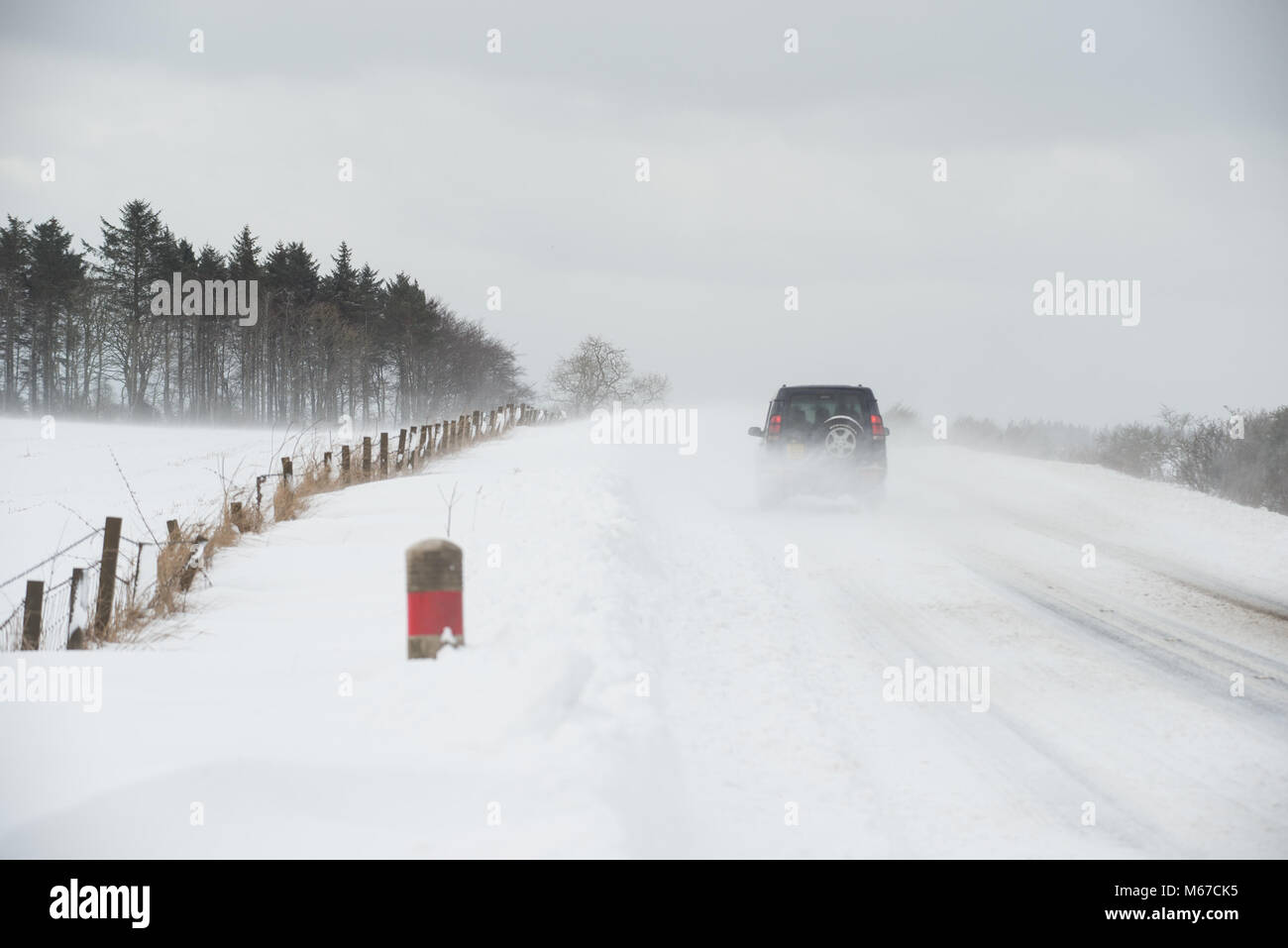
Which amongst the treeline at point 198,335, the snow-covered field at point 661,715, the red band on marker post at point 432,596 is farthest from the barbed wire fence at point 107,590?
the treeline at point 198,335

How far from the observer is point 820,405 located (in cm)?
1506

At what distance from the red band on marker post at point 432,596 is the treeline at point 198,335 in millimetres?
59960

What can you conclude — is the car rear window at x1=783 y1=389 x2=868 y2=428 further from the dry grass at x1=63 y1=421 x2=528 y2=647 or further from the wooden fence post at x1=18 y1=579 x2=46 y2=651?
the wooden fence post at x1=18 y1=579 x2=46 y2=651

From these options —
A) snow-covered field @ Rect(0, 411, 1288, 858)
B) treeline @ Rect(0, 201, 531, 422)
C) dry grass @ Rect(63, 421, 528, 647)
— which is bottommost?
snow-covered field @ Rect(0, 411, 1288, 858)

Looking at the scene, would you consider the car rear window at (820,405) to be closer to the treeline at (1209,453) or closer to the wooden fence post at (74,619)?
the wooden fence post at (74,619)

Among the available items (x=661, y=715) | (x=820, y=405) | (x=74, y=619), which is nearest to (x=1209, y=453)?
(x=820, y=405)

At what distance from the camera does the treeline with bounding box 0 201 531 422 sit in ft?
192

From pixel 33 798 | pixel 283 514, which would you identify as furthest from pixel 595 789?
pixel 283 514

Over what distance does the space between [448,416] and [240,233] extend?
20419mm

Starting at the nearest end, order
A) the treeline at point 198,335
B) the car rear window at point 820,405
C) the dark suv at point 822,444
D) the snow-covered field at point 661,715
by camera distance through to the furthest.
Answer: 1. the snow-covered field at point 661,715
2. the dark suv at point 822,444
3. the car rear window at point 820,405
4. the treeline at point 198,335

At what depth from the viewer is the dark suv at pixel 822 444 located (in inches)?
571

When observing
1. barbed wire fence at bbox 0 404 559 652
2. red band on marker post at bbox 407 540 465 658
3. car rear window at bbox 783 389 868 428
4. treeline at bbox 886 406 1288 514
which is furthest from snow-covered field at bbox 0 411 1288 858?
treeline at bbox 886 406 1288 514

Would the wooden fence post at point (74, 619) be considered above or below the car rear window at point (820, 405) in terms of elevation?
below

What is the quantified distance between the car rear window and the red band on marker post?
10327 mm
